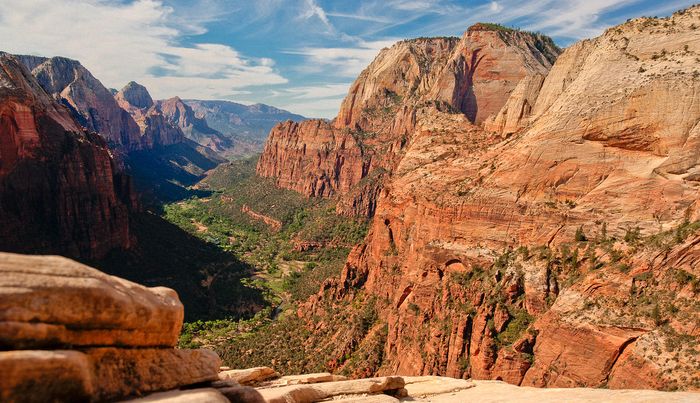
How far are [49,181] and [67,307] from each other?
93.4 m

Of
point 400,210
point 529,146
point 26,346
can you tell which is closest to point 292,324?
point 400,210

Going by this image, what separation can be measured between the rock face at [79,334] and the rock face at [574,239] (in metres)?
29.3

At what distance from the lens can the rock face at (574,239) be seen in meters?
31.3

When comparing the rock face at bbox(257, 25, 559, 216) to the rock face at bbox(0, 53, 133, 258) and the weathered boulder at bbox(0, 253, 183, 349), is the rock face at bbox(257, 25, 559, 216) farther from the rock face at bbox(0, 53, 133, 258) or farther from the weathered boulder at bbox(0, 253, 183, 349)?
the weathered boulder at bbox(0, 253, 183, 349)

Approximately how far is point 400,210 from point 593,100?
2915 centimetres

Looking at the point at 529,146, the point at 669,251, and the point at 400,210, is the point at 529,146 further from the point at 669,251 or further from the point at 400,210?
the point at 400,210

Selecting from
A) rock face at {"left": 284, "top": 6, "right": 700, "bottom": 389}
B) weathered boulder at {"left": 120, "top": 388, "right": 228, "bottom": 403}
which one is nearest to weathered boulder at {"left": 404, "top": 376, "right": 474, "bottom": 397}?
rock face at {"left": 284, "top": 6, "right": 700, "bottom": 389}

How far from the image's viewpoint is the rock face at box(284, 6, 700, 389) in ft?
103

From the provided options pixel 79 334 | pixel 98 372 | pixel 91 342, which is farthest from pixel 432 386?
pixel 79 334

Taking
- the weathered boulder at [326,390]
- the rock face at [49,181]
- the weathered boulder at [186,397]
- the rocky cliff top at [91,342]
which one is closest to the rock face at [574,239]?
the rocky cliff top at [91,342]

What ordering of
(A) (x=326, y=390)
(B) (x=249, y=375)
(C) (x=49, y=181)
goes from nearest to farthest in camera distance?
(A) (x=326, y=390) → (B) (x=249, y=375) → (C) (x=49, y=181)

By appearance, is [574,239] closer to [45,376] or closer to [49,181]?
[45,376]

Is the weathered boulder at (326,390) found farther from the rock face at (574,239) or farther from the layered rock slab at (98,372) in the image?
the rock face at (574,239)

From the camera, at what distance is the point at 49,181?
8825cm
